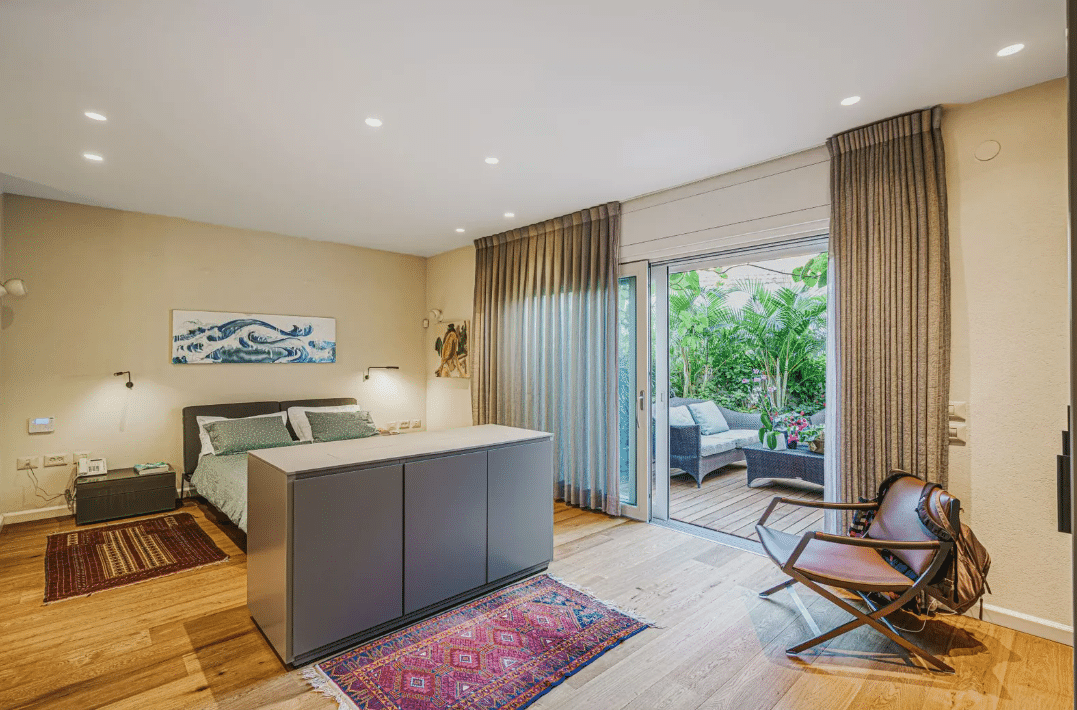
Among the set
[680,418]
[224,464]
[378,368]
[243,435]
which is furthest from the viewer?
[378,368]

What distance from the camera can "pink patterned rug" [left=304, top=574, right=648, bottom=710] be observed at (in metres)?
2.03

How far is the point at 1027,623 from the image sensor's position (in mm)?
2455

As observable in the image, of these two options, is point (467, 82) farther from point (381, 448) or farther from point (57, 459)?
point (57, 459)

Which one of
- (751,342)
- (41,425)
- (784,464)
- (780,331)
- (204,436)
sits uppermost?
(780,331)

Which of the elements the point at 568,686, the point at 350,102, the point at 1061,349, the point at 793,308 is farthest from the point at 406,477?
the point at 793,308

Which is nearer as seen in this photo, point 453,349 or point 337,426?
point 337,426

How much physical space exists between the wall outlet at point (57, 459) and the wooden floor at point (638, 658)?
1383 mm

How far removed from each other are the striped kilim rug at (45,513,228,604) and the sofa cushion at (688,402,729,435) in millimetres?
4482

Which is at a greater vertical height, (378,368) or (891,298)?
(891,298)

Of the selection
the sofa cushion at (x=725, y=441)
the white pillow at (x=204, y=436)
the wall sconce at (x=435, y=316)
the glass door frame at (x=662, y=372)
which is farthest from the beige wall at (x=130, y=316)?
the sofa cushion at (x=725, y=441)

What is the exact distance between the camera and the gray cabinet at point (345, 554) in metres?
2.17

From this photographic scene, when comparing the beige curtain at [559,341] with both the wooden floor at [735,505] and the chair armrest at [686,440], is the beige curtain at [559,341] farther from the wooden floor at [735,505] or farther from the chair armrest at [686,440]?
the chair armrest at [686,440]

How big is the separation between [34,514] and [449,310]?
13.0ft

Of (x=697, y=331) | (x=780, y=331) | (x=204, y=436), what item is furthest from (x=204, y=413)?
(x=780, y=331)
